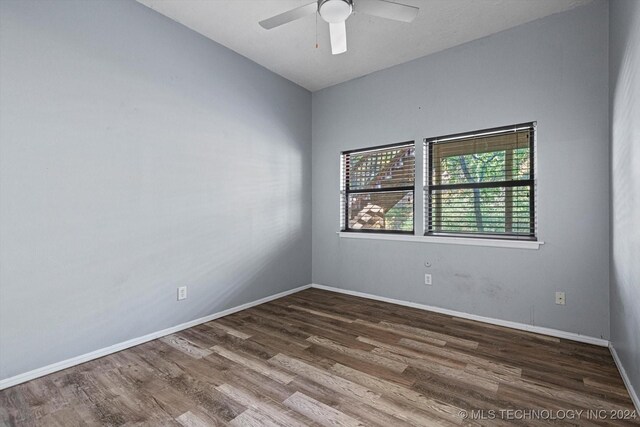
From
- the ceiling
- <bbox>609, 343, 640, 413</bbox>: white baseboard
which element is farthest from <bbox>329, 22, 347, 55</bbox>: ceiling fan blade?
<bbox>609, 343, 640, 413</bbox>: white baseboard

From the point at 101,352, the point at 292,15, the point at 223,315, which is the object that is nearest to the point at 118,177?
the point at 101,352

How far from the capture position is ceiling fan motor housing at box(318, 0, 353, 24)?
1914mm

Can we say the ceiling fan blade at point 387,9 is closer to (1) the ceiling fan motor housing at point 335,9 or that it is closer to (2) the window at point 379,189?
(1) the ceiling fan motor housing at point 335,9

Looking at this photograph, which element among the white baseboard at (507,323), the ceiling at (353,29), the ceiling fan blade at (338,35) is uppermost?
the ceiling at (353,29)

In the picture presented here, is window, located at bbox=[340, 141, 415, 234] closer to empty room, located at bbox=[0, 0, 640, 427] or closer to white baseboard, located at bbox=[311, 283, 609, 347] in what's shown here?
empty room, located at bbox=[0, 0, 640, 427]

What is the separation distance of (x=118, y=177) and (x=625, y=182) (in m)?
3.47

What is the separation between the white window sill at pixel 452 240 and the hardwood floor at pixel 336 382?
77 cm

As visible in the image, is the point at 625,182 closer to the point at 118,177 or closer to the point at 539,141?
the point at 539,141

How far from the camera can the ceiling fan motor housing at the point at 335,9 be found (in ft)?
6.28

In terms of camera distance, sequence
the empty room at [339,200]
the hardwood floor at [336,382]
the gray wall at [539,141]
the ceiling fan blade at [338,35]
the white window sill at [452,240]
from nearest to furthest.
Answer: the hardwood floor at [336,382], the empty room at [339,200], the ceiling fan blade at [338,35], the gray wall at [539,141], the white window sill at [452,240]

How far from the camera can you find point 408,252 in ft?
11.3

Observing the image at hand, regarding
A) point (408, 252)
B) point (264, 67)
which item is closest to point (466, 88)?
A: point (408, 252)


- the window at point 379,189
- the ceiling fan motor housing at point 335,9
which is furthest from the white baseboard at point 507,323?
the ceiling fan motor housing at point 335,9

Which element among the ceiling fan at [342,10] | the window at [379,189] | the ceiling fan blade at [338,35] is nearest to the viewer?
the ceiling fan at [342,10]
